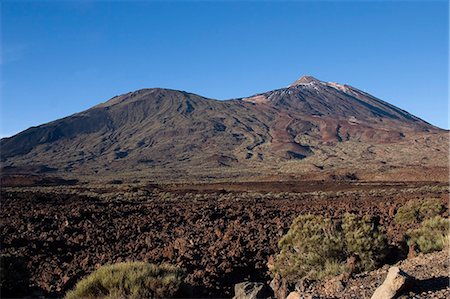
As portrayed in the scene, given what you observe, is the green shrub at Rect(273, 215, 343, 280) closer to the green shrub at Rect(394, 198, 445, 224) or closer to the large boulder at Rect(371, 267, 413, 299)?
the large boulder at Rect(371, 267, 413, 299)

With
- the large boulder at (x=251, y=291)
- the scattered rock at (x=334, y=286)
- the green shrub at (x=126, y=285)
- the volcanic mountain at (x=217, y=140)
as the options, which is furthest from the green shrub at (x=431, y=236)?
the volcanic mountain at (x=217, y=140)

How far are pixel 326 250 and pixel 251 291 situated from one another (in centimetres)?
267

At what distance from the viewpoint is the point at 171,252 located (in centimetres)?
1131

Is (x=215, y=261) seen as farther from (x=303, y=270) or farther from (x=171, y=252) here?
(x=303, y=270)

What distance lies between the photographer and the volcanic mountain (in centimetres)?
9444

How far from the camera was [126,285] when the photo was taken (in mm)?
7070

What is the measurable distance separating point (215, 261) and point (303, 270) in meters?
2.13

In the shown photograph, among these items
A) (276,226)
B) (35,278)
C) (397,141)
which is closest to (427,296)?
(35,278)

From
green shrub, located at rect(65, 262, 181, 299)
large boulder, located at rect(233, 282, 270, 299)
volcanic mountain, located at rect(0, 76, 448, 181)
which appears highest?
volcanic mountain, located at rect(0, 76, 448, 181)

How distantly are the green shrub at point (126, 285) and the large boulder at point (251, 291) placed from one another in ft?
3.70

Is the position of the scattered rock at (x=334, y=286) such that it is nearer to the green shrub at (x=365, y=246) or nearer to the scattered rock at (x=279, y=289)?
the scattered rock at (x=279, y=289)

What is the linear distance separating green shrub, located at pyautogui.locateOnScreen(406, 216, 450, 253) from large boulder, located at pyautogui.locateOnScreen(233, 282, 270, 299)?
4625 mm

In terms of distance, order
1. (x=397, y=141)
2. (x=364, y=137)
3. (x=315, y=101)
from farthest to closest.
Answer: (x=315, y=101) → (x=364, y=137) → (x=397, y=141)

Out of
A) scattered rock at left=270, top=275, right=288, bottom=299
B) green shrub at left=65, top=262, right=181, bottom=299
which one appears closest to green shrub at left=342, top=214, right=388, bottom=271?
scattered rock at left=270, top=275, right=288, bottom=299
